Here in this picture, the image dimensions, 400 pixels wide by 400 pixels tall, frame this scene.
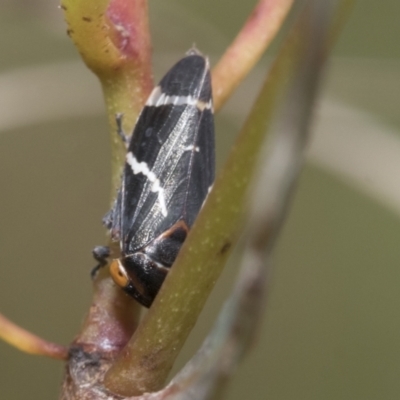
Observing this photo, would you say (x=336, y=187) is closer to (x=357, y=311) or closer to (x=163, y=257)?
(x=357, y=311)

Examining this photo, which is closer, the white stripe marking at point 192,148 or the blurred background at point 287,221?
the white stripe marking at point 192,148

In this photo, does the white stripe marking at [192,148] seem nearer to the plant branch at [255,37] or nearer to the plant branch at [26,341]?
the plant branch at [255,37]

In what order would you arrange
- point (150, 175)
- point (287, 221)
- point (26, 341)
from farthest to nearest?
point (287, 221) < point (150, 175) < point (26, 341)

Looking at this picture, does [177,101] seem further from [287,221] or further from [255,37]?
[287,221]

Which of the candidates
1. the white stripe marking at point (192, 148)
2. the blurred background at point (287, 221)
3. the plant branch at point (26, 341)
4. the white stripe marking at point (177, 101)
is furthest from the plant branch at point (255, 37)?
the blurred background at point (287, 221)

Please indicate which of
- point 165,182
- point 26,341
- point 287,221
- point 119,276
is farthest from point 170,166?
point 287,221

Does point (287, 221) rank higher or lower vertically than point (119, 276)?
lower

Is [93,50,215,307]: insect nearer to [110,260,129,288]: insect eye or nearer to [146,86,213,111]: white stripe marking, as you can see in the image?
[146,86,213,111]: white stripe marking

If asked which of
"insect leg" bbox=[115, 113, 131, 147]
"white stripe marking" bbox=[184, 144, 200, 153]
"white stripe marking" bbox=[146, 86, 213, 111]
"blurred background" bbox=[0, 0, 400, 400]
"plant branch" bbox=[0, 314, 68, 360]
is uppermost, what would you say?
"insect leg" bbox=[115, 113, 131, 147]

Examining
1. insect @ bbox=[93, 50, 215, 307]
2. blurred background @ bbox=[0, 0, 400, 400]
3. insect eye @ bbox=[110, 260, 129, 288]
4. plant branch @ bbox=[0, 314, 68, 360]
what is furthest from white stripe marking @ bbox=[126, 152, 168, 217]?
blurred background @ bbox=[0, 0, 400, 400]
